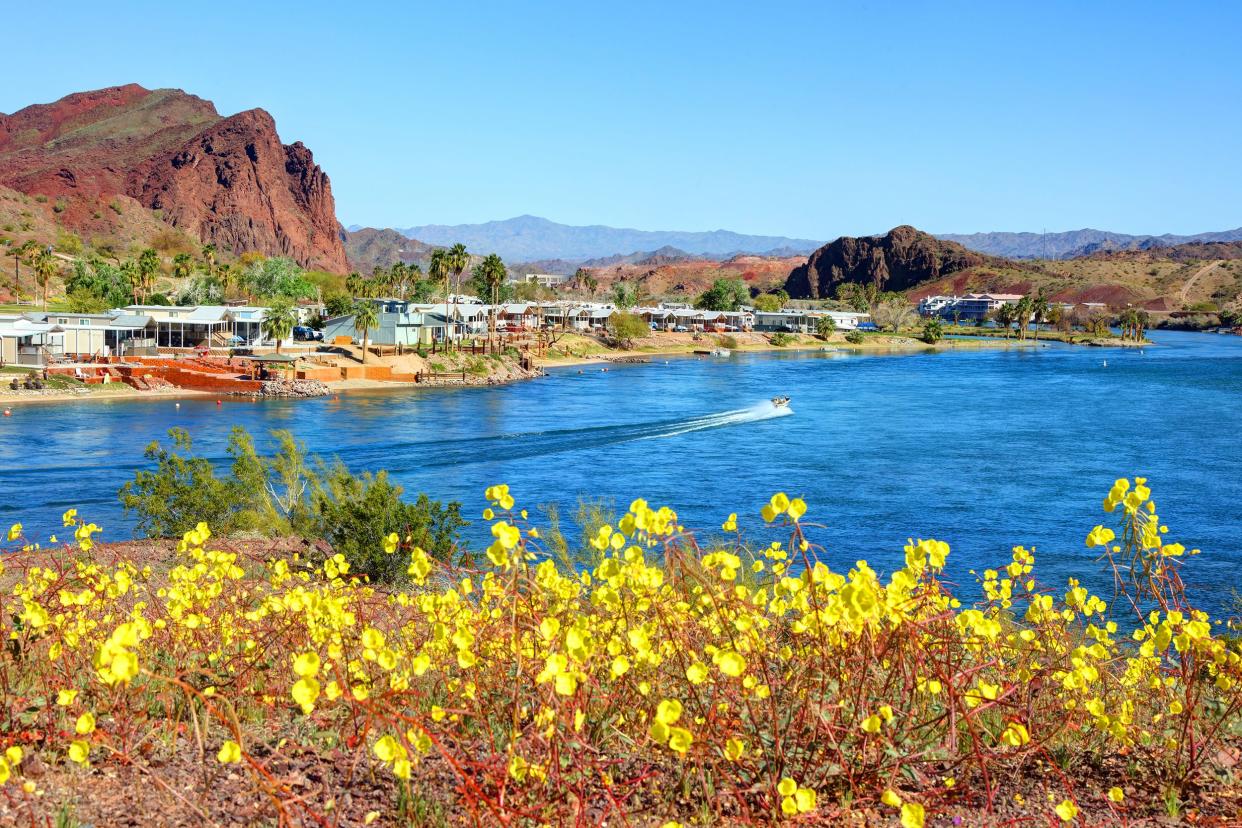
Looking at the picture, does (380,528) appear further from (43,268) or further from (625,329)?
(625,329)

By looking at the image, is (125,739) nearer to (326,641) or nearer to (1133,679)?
(326,641)

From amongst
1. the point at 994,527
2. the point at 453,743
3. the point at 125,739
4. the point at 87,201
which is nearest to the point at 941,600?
the point at 453,743

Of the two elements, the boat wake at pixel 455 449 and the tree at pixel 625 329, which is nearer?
the boat wake at pixel 455 449

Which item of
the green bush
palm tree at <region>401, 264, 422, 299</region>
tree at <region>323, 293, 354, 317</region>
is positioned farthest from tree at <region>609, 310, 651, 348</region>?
the green bush

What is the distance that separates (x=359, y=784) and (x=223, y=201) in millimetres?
197265

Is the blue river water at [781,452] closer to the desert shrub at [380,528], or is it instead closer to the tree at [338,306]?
the desert shrub at [380,528]

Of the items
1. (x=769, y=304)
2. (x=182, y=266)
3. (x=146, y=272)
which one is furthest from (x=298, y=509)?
(x=769, y=304)

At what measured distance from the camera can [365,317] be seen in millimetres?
70000

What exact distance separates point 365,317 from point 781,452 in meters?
36.9

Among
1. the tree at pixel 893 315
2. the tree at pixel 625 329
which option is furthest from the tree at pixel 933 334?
the tree at pixel 625 329

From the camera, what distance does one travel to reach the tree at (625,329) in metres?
108

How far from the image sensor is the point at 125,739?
18.0ft

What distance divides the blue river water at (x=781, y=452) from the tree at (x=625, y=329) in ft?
104

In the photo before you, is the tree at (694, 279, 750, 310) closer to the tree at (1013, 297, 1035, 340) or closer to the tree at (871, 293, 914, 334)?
the tree at (871, 293, 914, 334)
